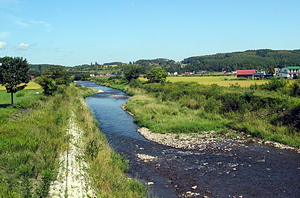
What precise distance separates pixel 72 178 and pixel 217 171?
888cm

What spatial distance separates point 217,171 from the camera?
13.7m

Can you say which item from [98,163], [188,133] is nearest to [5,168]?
[98,163]

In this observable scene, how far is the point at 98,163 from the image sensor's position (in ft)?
40.8

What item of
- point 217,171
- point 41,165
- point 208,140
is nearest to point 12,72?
point 41,165

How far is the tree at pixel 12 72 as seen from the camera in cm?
2536

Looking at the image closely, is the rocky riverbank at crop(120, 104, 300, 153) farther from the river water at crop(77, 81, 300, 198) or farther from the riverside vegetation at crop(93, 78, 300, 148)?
the river water at crop(77, 81, 300, 198)

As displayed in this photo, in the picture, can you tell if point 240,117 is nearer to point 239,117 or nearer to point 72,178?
point 239,117

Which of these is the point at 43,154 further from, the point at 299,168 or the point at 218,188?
the point at 299,168

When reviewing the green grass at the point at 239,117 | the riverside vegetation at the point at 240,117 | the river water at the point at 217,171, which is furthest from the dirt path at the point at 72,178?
the green grass at the point at 239,117

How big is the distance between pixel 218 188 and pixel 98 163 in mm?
6900

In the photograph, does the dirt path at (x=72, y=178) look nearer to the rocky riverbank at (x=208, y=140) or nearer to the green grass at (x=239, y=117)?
the rocky riverbank at (x=208, y=140)

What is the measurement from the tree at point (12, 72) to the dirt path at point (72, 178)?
1747 centimetres

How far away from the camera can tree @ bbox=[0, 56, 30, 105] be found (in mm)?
25359

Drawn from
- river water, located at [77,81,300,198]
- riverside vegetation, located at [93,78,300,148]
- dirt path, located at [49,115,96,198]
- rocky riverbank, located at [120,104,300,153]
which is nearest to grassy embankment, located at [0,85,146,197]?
dirt path, located at [49,115,96,198]
